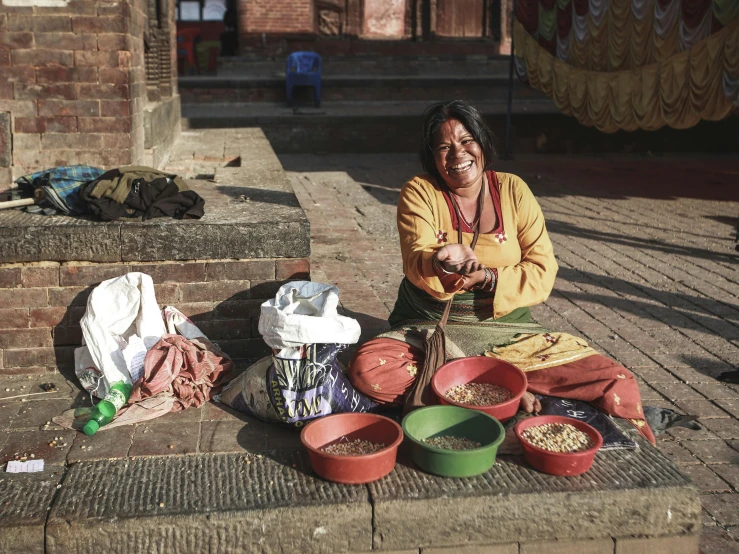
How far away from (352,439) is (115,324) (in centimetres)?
134

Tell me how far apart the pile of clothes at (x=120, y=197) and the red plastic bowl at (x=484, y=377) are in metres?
1.53

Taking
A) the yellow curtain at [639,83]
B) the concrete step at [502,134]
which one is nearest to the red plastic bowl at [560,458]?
the yellow curtain at [639,83]

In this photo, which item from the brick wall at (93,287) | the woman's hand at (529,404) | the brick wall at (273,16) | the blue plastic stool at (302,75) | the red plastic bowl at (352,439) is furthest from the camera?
the brick wall at (273,16)

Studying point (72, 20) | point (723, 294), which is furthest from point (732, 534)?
point (72, 20)

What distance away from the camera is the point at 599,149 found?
569 inches

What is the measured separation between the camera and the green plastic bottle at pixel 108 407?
3227mm

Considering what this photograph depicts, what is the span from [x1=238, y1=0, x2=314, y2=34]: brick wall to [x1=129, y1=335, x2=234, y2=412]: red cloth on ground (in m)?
16.6

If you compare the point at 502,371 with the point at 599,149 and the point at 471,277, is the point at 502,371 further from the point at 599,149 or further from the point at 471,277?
the point at 599,149

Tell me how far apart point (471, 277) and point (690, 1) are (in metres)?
7.61

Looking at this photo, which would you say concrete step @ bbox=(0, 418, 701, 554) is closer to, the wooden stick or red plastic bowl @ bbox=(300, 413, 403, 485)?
red plastic bowl @ bbox=(300, 413, 403, 485)

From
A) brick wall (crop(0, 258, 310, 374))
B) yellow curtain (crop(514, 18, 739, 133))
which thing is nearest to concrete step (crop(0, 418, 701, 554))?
brick wall (crop(0, 258, 310, 374))

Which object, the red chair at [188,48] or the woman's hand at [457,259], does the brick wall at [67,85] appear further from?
the red chair at [188,48]

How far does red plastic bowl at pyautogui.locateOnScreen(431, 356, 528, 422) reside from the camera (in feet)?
10.5

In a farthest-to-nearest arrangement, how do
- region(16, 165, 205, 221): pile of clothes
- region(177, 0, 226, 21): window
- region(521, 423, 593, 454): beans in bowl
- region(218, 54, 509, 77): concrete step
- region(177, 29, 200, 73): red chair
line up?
region(177, 0, 226, 21): window < region(177, 29, 200, 73): red chair < region(218, 54, 509, 77): concrete step < region(16, 165, 205, 221): pile of clothes < region(521, 423, 593, 454): beans in bowl
